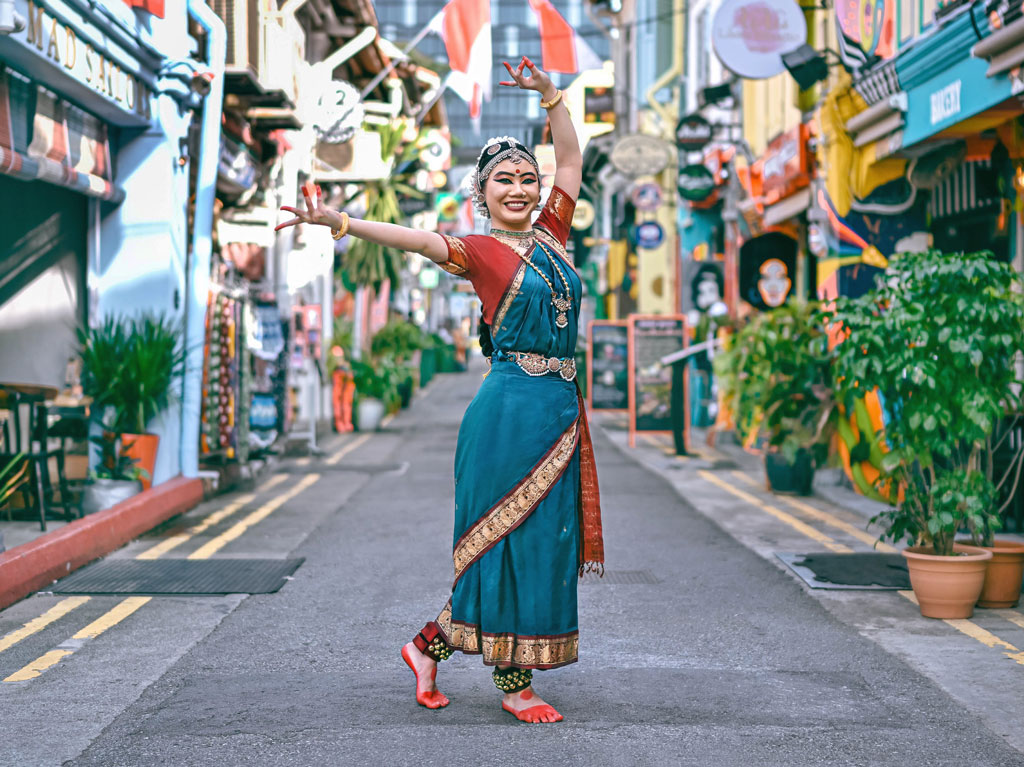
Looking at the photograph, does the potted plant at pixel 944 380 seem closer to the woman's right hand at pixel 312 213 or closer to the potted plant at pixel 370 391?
the woman's right hand at pixel 312 213

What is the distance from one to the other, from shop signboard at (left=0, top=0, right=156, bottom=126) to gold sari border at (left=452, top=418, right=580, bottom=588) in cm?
476

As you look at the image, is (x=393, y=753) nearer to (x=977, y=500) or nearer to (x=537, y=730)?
(x=537, y=730)

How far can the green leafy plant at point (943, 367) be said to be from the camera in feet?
20.4

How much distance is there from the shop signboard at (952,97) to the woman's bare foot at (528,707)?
5.62m

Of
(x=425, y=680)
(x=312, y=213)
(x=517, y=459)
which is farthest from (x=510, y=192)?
(x=425, y=680)

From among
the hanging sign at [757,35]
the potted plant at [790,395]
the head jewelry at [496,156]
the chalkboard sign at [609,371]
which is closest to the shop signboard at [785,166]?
the hanging sign at [757,35]

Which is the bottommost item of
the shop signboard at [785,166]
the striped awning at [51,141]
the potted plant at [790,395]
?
the potted plant at [790,395]

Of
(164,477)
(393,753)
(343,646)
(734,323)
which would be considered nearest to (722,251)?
(734,323)

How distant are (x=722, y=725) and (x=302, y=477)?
9.36 meters

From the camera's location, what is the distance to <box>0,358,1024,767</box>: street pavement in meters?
4.18

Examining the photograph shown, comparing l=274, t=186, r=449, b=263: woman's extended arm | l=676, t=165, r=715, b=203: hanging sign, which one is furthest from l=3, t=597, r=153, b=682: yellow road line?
l=676, t=165, r=715, b=203: hanging sign

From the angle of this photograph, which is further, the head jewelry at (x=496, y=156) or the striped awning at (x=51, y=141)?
the striped awning at (x=51, y=141)

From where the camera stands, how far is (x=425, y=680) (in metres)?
4.67

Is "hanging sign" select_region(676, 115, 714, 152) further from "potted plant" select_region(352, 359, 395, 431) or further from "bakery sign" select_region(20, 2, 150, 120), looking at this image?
"bakery sign" select_region(20, 2, 150, 120)
